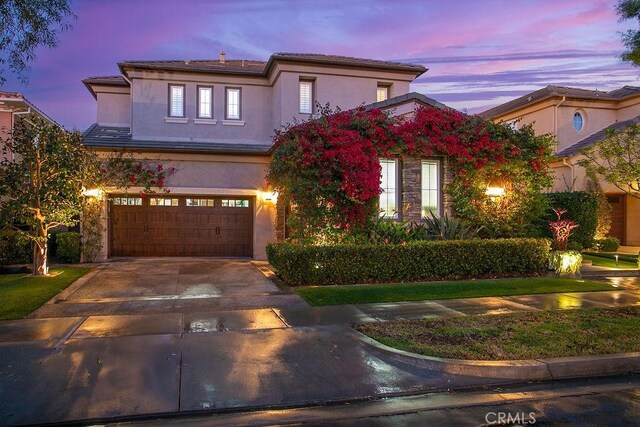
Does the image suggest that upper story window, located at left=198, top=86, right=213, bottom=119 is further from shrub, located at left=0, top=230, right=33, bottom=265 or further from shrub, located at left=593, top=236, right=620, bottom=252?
shrub, located at left=593, top=236, right=620, bottom=252

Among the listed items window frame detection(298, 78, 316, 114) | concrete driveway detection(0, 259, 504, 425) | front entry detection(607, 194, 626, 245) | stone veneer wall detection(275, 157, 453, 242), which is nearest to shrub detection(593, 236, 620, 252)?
front entry detection(607, 194, 626, 245)

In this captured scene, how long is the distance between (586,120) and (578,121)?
0.35 metres

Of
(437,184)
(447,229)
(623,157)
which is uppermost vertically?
(623,157)

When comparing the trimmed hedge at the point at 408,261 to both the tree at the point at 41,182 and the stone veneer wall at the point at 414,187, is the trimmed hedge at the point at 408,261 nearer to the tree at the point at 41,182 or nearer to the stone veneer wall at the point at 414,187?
the stone veneer wall at the point at 414,187

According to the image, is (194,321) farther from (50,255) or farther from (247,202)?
(50,255)

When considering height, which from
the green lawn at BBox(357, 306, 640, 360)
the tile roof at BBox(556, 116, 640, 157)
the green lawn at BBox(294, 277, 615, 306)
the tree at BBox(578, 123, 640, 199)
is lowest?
the green lawn at BBox(357, 306, 640, 360)

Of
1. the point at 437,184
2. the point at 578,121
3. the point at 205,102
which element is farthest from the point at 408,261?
the point at 578,121

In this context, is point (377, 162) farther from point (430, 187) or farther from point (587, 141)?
point (587, 141)

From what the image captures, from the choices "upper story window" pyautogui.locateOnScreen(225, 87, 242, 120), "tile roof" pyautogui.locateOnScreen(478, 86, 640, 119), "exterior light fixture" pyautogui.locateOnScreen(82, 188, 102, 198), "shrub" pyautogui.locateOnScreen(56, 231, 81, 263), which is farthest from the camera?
"tile roof" pyautogui.locateOnScreen(478, 86, 640, 119)

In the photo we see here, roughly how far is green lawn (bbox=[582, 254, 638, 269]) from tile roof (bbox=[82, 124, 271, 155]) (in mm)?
11550

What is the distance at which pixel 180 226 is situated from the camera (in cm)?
1805

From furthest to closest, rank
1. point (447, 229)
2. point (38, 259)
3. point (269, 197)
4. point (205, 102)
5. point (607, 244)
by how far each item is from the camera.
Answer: point (607, 244) < point (205, 102) < point (269, 197) < point (447, 229) < point (38, 259)

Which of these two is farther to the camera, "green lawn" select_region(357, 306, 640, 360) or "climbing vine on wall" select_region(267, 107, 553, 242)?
"climbing vine on wall" select_region(267, 107, 553, 242)

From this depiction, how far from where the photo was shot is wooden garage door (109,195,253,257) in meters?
17.8
